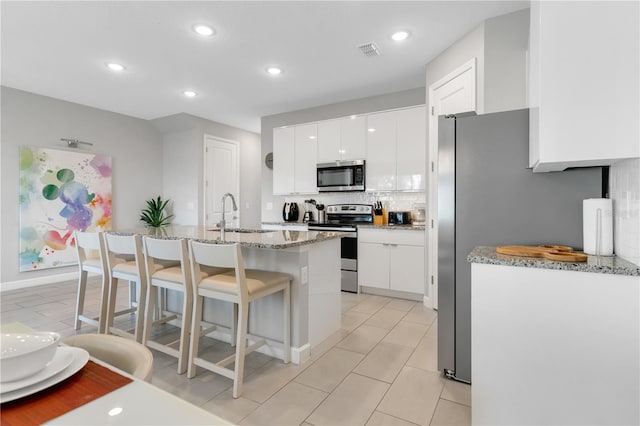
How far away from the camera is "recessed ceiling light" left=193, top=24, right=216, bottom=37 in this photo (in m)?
2.78

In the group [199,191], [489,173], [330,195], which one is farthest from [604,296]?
[199,191]

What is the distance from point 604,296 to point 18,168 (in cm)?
600

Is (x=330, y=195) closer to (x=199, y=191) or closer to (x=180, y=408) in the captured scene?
(x=199, y=191)

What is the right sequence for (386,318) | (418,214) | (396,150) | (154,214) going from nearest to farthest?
(386,318) → (396,150) → (418,214) → (154,214)

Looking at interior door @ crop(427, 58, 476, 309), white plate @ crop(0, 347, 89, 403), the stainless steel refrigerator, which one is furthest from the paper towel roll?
white plate @ crop(0, 347, 89, 403)

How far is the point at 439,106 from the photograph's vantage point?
3.40 m

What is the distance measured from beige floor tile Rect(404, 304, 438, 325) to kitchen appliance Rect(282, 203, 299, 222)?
2.42 meters

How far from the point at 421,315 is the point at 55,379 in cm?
319

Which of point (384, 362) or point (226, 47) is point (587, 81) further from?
point (226, 47)

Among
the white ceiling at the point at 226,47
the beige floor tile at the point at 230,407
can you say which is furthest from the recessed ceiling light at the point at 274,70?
the beige floor tile at the point at 230,407

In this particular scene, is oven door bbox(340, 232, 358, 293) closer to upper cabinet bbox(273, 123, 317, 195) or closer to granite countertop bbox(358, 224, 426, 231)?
granite countertop bbox(358, 224, 426, 231)

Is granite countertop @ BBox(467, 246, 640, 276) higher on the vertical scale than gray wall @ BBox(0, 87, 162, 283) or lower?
lower

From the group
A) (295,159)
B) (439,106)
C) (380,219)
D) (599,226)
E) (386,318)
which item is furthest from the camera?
(295,159)

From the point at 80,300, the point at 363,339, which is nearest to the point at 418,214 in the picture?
the point at 363,339
